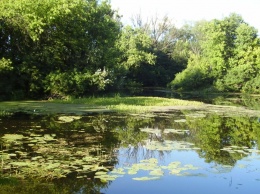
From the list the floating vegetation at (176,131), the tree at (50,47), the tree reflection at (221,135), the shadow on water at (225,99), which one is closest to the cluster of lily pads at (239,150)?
the tree reflection at (221,135)

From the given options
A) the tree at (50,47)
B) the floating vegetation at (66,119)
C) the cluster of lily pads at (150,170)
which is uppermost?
the tree at (50,47)

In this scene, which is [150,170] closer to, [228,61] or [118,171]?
[118,171]

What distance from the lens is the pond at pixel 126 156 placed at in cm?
573

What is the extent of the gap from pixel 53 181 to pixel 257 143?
6795 millimetres

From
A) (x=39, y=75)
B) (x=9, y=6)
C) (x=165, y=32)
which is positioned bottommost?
(x=39, y=75)

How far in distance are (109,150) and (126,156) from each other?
652 millimetres

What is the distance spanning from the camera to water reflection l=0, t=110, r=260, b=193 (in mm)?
5910

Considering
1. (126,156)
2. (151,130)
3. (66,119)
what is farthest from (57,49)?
(126,156)

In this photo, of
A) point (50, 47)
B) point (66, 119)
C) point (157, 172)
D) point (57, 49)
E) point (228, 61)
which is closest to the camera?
point (157, 172)

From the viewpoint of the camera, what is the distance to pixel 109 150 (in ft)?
27.0

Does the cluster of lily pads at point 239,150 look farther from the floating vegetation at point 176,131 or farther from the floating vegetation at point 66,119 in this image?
the floating vegetation at point 66,119

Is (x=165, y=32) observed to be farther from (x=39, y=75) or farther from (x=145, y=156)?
(x=145, y=156)

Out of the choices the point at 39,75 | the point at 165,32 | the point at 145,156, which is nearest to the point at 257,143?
the point at 145,156

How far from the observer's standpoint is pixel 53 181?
18.7 feet
